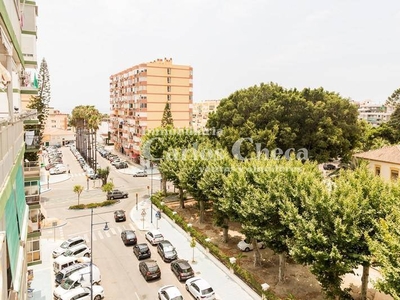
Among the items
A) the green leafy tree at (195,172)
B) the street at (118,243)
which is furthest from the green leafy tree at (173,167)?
the street at (118,243)

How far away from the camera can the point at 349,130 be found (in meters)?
46.1

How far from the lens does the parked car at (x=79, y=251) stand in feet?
93.6

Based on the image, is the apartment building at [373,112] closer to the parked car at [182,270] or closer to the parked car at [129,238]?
the parked car at [129,238]

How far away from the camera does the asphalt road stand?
24.2 metres

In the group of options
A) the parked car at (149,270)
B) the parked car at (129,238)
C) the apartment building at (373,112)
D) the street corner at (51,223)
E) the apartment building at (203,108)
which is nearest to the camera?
the parked car at (149,270)

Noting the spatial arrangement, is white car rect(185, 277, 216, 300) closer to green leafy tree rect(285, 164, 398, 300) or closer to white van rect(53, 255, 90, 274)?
green leafy tree rect(285, 164, 398, 300)

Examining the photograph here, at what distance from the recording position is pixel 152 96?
7119cm

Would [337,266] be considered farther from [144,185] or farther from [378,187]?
[144,185]

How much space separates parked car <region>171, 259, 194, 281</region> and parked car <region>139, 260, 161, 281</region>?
1.42m

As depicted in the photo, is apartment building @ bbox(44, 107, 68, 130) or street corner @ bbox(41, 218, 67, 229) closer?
street corner @ bbox(41, 218, 67, 229)

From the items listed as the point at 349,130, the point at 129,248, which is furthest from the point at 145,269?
the point at 349,130

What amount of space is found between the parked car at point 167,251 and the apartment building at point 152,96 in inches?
1561

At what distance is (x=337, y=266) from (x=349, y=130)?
33.1m

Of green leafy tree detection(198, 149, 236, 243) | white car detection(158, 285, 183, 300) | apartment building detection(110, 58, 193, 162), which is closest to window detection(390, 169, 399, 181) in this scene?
green leafy tree detection(198, 149, 236, 243)
